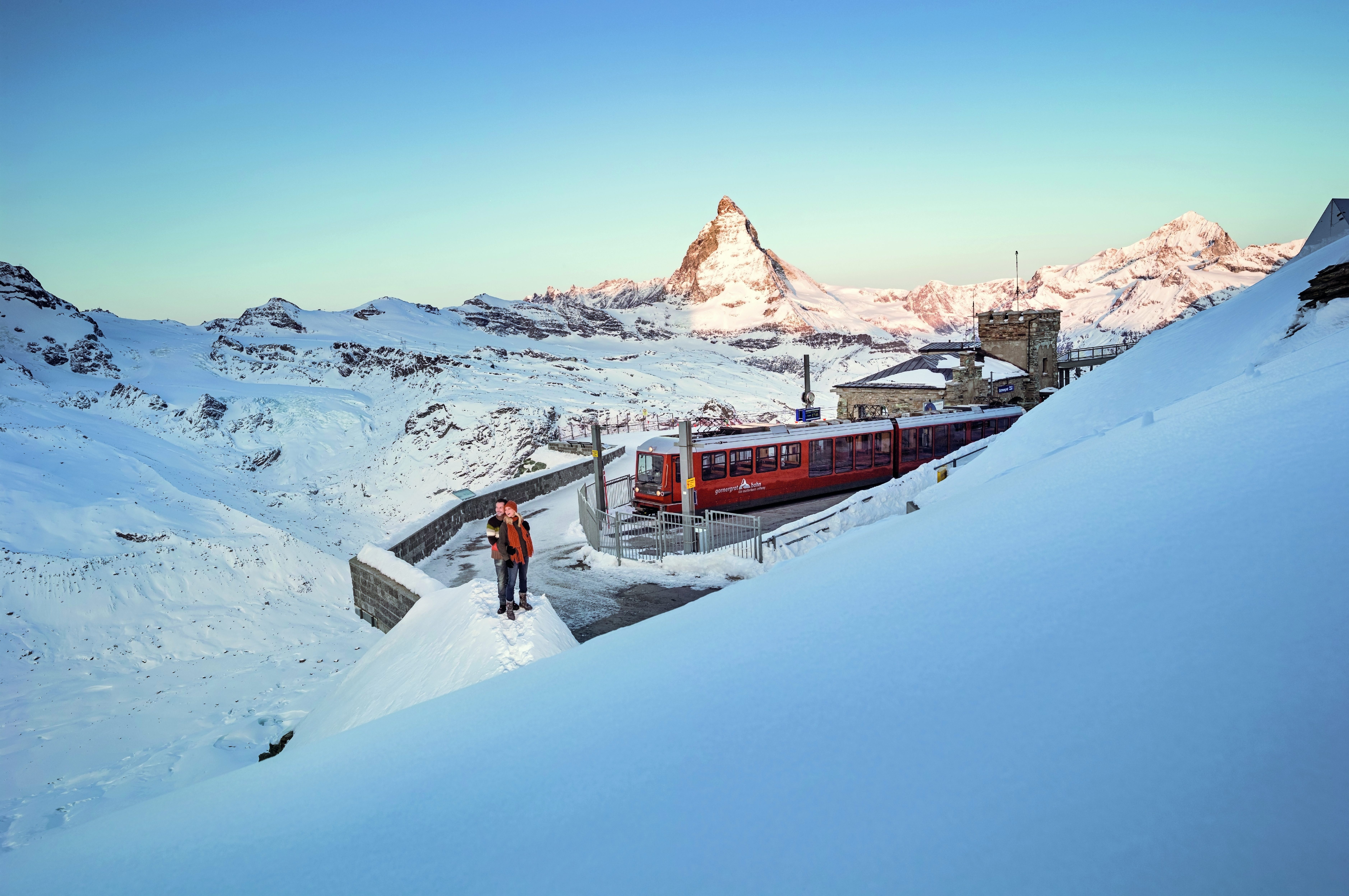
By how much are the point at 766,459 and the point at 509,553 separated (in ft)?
39.3

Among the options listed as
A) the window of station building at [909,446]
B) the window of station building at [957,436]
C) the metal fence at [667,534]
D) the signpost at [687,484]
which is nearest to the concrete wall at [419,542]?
the metal fence at [667,534]

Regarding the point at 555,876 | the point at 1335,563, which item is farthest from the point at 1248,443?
the point at 555,876

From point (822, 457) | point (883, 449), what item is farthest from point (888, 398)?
point (822, 457)

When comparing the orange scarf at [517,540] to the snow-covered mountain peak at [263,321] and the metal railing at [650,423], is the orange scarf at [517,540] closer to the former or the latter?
the metal railing at [650,423]

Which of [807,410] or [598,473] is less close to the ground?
[807,410]

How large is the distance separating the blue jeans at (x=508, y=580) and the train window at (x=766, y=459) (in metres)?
11.4

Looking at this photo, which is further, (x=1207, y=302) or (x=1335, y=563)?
(x=1207, y=302)

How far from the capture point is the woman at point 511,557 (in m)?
9.18

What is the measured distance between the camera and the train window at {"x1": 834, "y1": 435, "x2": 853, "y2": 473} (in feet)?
71.5

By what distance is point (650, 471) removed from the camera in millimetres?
20250

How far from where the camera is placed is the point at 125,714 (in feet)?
44.1

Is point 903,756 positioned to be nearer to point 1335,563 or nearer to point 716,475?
point 1335,563

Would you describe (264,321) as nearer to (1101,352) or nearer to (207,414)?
(207,414)

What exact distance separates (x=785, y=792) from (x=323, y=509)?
44.5 metres
